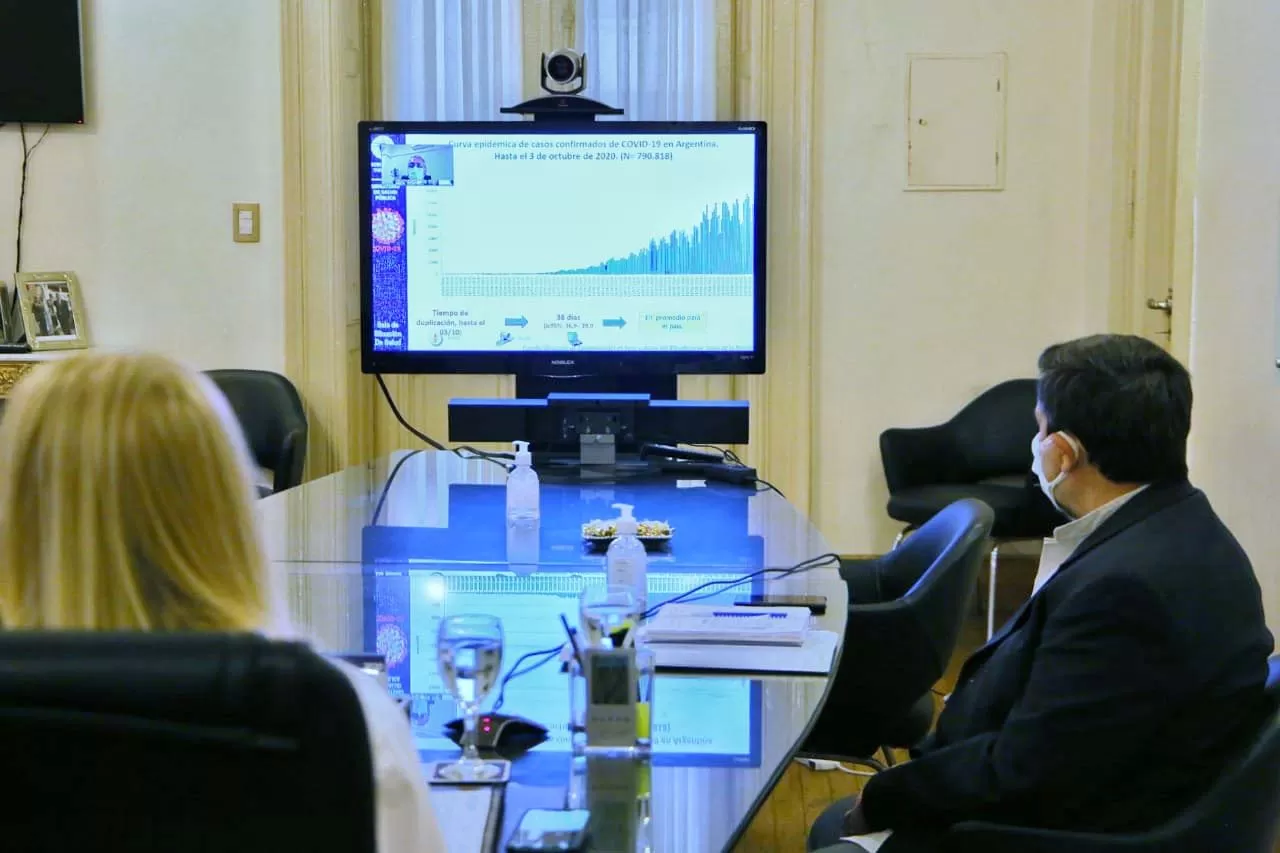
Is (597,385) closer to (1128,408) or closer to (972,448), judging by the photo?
(972,448)

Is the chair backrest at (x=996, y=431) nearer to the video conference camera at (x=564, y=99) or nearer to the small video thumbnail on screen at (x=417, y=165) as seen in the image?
the video conference camera at (x=564, y=99)

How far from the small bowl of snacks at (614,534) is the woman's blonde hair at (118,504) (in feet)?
5.25

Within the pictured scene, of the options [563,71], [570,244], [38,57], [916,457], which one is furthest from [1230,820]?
[38,57]

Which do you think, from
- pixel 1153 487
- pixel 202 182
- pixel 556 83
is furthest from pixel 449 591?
pixel 202 182

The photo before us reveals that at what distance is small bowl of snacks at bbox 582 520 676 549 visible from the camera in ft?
8.79

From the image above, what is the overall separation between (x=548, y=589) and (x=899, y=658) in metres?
0.68

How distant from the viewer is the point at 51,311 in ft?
16.6

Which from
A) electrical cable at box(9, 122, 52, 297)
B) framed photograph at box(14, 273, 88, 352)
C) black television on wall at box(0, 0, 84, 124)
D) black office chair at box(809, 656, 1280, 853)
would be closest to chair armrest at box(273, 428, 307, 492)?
framed photograph at box(14, 273, 88, 352)

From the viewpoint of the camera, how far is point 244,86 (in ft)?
16.7

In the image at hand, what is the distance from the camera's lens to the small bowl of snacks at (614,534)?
2.68 m

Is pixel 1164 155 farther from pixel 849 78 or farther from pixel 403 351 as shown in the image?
pixel 403 351

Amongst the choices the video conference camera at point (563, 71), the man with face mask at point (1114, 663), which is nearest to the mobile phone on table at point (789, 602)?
the man with face mask at point (1114, 663)

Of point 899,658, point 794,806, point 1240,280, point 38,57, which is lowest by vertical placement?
point 794,806

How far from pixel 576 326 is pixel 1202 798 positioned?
259 centimetres
